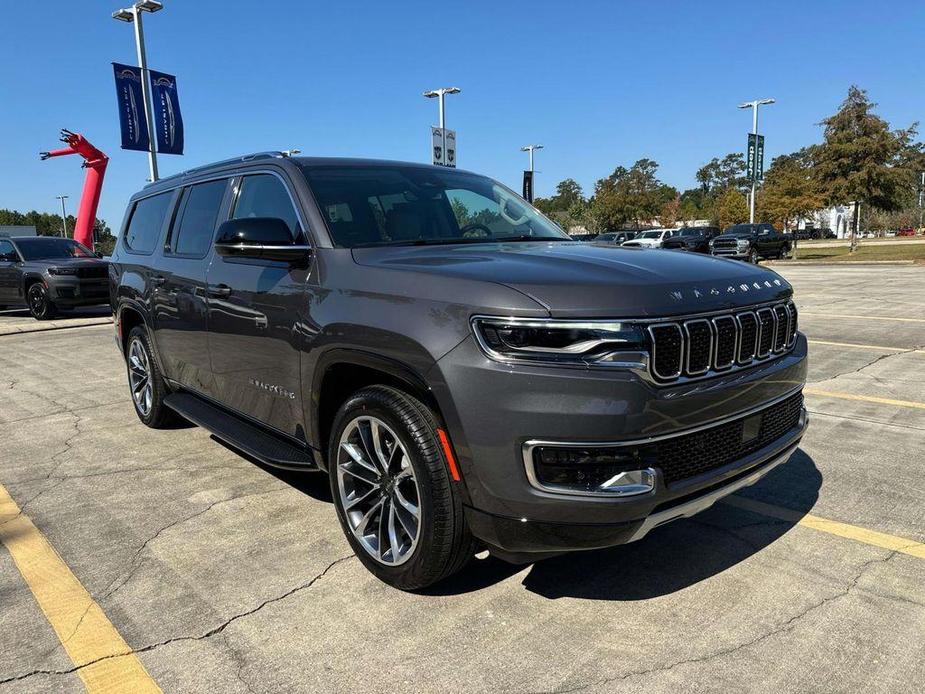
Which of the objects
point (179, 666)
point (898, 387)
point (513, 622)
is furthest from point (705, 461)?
point (898, 387)

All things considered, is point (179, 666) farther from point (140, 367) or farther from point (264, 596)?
point (140, 367)

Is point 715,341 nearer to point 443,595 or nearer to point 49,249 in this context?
point 443,595

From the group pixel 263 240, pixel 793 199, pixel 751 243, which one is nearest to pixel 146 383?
pixel 263 240

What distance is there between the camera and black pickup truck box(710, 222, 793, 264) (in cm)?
3183

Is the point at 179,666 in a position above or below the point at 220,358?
below

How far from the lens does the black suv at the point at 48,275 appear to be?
46.2ft

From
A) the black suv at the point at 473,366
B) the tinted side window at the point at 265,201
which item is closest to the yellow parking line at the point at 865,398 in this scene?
the black suv at the point at 473,366

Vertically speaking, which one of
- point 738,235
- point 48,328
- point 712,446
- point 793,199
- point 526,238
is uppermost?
point 793,199

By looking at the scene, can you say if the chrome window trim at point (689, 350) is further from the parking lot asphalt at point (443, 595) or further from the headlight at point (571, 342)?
the parking lot asphalt at point (443, 595)

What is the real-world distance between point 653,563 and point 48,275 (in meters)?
14.6

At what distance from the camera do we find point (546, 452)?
2.38 m

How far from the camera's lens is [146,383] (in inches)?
222

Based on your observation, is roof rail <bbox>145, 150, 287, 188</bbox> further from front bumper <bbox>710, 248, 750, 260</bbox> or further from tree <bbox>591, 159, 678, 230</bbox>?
tree <bbox>591, 159, 678, 230</bbox>

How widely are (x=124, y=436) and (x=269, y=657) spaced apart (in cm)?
351
